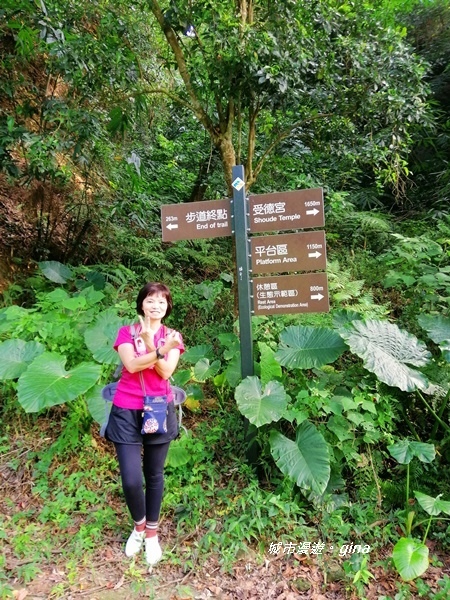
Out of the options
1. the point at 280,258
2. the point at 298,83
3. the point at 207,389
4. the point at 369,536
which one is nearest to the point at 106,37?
the point at 298,83

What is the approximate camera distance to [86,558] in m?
2.29

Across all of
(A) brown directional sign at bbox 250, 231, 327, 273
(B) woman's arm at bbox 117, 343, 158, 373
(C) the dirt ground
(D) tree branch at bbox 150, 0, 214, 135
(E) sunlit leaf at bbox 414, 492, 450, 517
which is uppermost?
(D) tree branch at bbox 150, 0, 214, 135

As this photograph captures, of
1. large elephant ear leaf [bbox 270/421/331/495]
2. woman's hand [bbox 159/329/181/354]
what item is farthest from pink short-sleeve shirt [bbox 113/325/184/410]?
large elephant ear leaf [bbox 270/421/331/495]

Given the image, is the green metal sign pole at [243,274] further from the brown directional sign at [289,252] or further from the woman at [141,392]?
the woman at [141,392]

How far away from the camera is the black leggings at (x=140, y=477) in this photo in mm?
2129

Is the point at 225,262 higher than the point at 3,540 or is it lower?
higher

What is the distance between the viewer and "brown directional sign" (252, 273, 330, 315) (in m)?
2.72

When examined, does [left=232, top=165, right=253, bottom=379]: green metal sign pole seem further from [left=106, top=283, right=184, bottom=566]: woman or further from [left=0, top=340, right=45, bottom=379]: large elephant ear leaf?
[left=0, top=340, right=45, bottom=379]: large elephant ear leaf

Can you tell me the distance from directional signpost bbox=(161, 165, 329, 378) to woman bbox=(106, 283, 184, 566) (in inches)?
30.6

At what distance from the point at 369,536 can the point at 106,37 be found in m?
4.53

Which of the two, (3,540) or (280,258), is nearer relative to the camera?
(3,540)

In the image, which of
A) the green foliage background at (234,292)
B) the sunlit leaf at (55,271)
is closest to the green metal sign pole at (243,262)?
the green foliage background at (234,292)

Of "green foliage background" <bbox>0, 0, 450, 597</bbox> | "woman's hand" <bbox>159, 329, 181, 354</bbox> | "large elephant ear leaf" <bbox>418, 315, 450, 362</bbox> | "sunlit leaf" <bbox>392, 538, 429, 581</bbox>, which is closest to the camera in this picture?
"woman's hand" <bbox>159, 329, 181, 354</bbox>

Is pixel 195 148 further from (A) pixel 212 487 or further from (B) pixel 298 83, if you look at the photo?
(A) pixel 212 487
